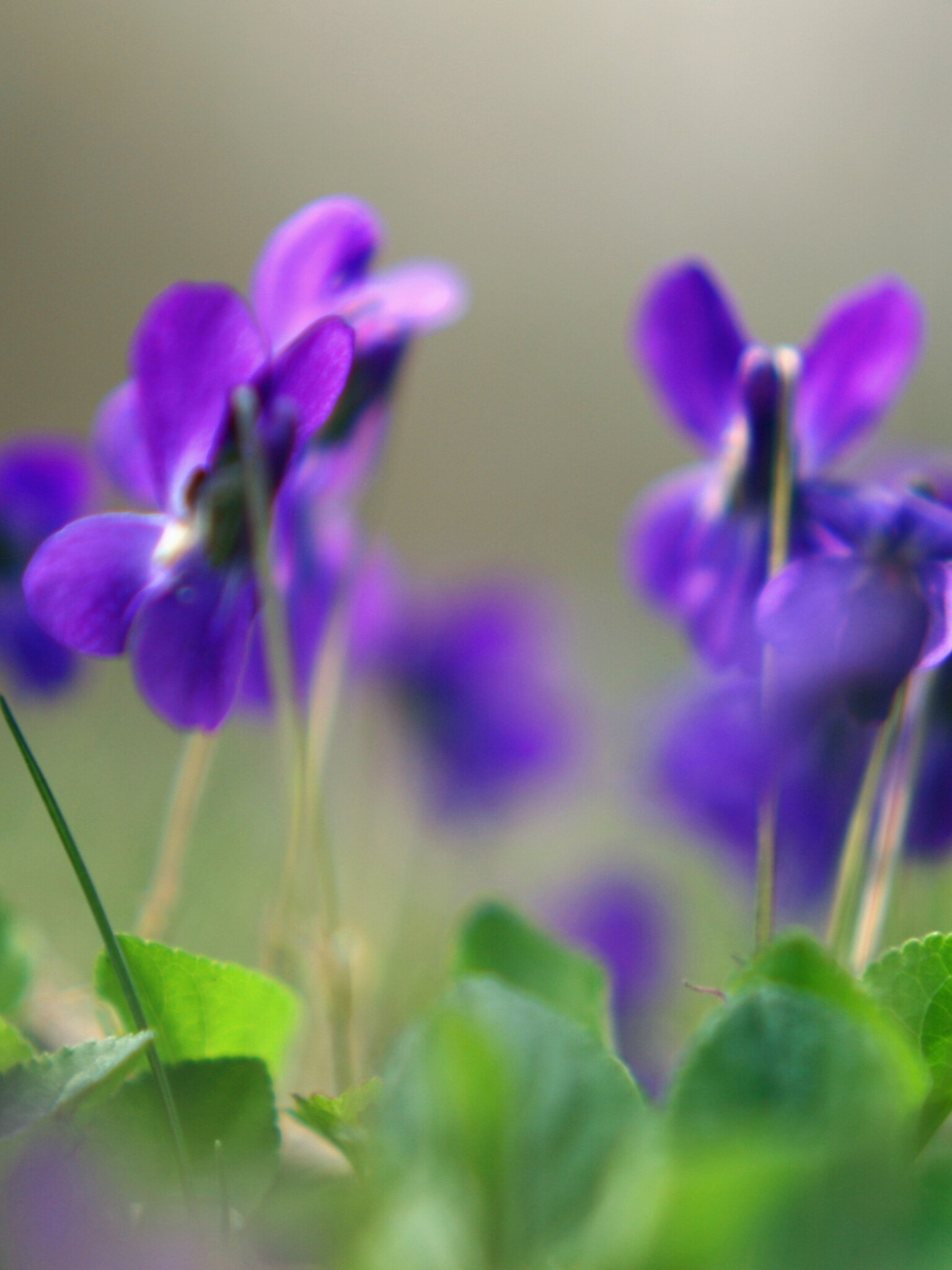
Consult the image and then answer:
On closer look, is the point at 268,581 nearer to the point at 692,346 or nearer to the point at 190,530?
the point at 190,530

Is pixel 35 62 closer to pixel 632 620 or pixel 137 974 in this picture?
pixel 632 620

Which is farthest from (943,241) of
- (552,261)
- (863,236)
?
(552,261)

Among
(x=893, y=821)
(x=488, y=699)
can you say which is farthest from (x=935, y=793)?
(x=488, y=699)

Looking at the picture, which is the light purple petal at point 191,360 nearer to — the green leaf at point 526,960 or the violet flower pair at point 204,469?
the violet flower pair at point 204,469

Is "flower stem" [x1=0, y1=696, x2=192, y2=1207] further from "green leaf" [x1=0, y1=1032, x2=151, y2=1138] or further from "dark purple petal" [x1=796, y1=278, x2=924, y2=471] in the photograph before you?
"dark purple petal" [x1=796, y1=278, x2=924, y2=471]

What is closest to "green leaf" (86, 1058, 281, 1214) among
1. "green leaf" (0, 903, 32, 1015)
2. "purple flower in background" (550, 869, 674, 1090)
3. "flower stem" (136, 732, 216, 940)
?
"green leaf" (0, 903, 32, 1015)

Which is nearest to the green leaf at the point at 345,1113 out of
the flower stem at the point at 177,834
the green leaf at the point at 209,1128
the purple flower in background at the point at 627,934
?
the green leaf at the point at 209,1128
